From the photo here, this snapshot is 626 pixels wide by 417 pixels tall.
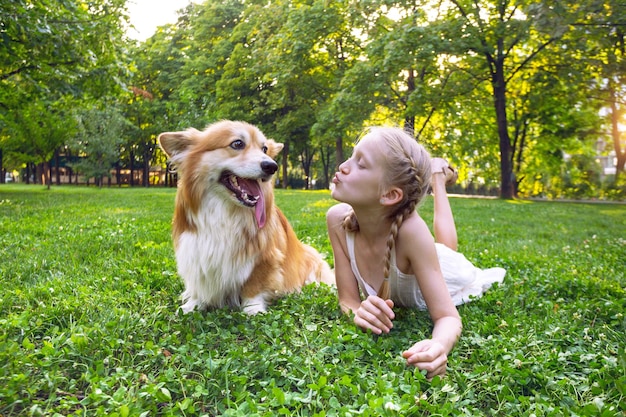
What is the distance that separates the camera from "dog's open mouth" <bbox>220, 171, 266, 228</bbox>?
3354 millimetres

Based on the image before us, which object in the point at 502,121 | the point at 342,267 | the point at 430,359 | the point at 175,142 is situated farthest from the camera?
the point at 502,121

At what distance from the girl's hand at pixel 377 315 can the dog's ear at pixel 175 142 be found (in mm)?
1913

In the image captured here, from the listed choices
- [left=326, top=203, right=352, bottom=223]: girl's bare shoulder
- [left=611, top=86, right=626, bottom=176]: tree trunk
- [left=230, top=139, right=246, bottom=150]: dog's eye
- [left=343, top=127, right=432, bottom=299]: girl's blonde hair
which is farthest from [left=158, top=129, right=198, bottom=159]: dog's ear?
[left=611, top=86, right=626, bottom=176]: tree trunk

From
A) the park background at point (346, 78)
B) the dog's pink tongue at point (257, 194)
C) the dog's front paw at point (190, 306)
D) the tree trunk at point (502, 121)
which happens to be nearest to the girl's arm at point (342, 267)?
the dog's pink tongue at point (257, 194)

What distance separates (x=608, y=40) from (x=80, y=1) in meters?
13.2

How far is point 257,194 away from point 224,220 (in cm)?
32

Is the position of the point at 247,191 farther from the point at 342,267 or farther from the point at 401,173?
the point at 401,173

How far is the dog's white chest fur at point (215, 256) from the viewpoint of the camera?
130 inches

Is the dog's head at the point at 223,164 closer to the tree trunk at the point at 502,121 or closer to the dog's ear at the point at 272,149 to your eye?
the dog's ear at the point at 272,149

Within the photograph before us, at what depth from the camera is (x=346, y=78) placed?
1919 cm

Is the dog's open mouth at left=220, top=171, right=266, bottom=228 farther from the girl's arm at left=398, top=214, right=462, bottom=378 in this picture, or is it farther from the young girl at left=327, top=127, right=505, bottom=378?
the girl's arm at left=398, top=214, right=462, bottom=378

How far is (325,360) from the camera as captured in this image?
236 centimetres

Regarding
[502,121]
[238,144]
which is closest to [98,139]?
[502,121]

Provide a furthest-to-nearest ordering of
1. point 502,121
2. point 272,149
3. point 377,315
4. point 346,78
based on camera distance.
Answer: point 502,121 → point 346,78 → point 272,149 → point 377,315
